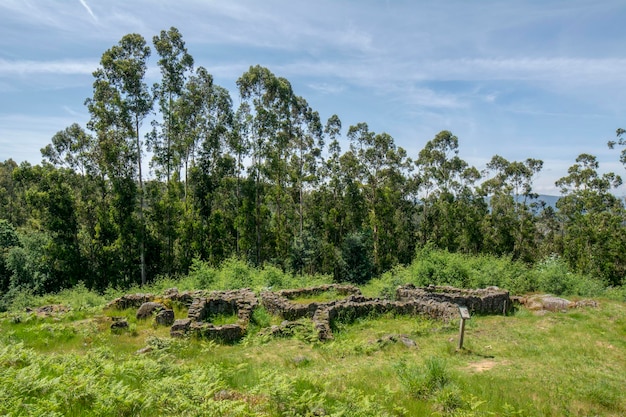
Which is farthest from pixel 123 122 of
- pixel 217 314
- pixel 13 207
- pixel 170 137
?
pixel 13 207

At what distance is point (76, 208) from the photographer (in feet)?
97.3

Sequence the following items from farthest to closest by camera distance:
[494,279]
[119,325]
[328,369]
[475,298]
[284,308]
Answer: [494,279], [475,298], [284,308], [119,325], [328,369]

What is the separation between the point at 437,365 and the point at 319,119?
32.5 m

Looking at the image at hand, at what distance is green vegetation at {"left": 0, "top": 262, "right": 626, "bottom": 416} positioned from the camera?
6109mm

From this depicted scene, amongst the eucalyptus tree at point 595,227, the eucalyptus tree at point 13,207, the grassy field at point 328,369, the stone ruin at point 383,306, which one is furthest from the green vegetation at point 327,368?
the eucalyptus tree at point 13,207

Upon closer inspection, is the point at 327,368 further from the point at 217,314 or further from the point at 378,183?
the point at 378,183

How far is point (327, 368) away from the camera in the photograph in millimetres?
9578

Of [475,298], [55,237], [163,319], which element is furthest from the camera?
[55,237]

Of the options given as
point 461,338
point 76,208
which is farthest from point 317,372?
point 76,208

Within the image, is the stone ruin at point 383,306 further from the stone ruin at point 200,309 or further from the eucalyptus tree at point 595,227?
the eucalyptus tree at point 595,227

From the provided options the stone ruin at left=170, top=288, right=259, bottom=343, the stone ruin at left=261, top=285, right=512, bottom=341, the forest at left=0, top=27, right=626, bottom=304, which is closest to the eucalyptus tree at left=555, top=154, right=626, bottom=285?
the forest at left=0, top=27, right=626, bottom=304

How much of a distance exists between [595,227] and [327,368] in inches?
1506

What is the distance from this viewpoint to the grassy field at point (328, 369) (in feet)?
20.0

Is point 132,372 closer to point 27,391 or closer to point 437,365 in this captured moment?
point 27,391
